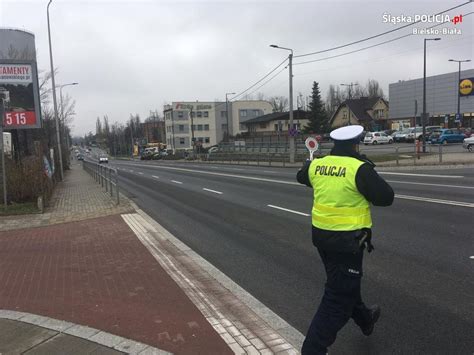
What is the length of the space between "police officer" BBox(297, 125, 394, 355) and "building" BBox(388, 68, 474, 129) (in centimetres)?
6748

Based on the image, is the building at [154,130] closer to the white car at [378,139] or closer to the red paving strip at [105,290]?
the white car at [378,139]

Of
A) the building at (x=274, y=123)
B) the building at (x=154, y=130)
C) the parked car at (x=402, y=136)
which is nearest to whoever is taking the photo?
the parked car at (x=402, y=136)

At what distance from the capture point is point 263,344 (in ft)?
13.0

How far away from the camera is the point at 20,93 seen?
1809 cm

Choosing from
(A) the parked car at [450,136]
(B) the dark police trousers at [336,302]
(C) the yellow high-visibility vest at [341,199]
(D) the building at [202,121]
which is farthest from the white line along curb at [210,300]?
(D) the building at [202,121]

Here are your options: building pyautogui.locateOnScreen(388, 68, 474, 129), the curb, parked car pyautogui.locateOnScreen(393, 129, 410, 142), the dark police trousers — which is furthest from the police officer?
building pyautogui.locateOnScreen(388, 68, 474, 129)

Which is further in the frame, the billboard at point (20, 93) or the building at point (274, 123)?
the building at point (274, 123)

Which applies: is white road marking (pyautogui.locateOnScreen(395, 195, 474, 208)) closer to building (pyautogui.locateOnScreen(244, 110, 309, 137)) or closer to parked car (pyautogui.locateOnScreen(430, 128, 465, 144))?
parked car (pyautogui.locateOnScreen(430, 128, 465, 144))

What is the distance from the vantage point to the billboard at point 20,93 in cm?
1738

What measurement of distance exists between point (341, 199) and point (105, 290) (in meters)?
3.40

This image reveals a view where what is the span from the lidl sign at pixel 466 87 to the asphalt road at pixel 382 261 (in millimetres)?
62287

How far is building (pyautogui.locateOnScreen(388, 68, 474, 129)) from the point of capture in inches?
2751

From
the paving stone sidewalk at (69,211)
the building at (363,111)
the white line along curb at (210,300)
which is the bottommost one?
the paving stone sidewalk at (69,211)

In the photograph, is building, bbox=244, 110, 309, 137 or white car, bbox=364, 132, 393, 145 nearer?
white car, bbox=364, 132, 393, 145
